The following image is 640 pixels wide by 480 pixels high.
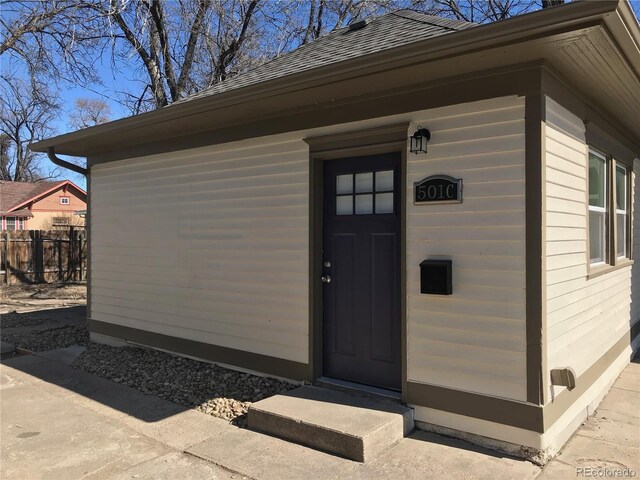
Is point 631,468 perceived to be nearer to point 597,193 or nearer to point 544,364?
point 544,364

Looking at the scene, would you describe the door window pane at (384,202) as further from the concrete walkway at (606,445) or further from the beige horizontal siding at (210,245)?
the concrete walkway at (606,445)

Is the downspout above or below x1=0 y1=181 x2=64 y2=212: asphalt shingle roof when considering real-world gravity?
below

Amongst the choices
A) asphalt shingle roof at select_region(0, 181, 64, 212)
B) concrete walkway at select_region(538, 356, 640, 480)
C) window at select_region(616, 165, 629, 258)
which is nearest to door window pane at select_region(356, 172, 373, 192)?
concrete walkway at select_region(538, 356, 640, 480)

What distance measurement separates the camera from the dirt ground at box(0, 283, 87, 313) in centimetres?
1100

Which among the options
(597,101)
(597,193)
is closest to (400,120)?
(597,101)

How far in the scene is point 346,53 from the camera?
4824 mm

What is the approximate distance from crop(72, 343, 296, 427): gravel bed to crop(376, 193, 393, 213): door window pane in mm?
1880

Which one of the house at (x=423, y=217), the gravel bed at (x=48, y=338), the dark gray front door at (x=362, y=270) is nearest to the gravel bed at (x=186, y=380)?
the house at (x=423, y=217)

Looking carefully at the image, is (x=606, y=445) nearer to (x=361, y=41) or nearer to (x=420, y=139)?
(x=420, y=139)

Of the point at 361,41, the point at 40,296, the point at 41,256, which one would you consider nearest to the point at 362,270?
the point at 361,41

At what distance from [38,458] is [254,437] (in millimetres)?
1502

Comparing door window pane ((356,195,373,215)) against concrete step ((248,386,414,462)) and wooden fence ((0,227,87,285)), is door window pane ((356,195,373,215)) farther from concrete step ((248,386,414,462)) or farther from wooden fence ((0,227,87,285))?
wooden fence ((0,227,87,285))

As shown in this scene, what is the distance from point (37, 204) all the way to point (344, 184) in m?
34.8

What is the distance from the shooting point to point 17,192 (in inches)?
1276
